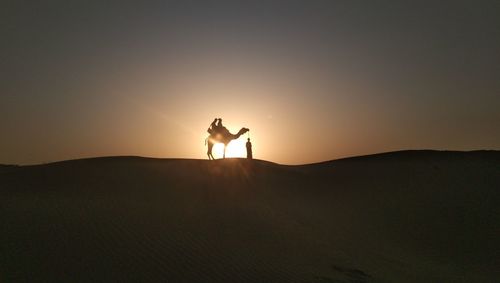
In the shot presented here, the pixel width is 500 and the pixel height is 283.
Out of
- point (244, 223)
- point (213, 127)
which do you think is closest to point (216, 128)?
point (213, 127)

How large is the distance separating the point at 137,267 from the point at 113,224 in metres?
2.18

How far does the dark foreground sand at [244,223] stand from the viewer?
658cm

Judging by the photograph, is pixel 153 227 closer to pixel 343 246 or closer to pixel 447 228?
pixel 343 246

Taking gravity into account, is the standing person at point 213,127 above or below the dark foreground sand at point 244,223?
above

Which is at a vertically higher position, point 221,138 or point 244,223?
point 221,138

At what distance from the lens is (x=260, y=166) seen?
17.9 meters

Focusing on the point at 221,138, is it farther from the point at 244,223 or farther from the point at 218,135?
the point at 244,223

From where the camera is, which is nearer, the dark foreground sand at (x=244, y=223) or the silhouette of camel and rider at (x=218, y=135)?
the dark foreground sand at (x=244, y=223)

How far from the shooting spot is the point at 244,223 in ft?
32.0

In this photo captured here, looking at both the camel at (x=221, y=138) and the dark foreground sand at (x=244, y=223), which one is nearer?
the dark foreground sand at (x=244, y=223)

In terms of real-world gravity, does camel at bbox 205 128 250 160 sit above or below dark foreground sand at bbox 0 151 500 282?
above

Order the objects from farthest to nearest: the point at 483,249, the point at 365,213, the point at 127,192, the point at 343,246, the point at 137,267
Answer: the point at 365,213 < the point at 127,192 < the point at 483,249 < the point at 343,246 < the point at 137,267

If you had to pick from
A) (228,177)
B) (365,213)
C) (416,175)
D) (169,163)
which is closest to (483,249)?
(365,213)

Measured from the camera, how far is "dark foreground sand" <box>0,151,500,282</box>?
6.58m
